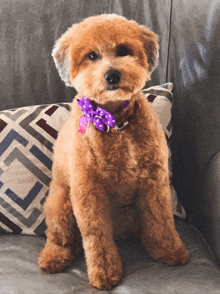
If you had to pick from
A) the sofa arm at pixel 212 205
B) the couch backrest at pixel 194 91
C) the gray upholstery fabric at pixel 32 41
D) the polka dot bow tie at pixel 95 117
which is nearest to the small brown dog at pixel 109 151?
the polka dot bow tie at pixel 95 117

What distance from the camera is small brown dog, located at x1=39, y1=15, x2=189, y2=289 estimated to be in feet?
2.94

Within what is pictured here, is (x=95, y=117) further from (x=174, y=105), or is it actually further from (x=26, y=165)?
(x=174, y=105)

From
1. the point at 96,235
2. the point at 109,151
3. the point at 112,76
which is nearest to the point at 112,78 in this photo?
the point at 112,76

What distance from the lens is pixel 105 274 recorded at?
0.95 meters

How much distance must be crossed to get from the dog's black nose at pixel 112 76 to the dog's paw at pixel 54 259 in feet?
2.08

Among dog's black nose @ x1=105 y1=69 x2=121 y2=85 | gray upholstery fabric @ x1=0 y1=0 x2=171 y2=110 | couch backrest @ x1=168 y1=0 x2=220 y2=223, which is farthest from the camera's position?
gray upholstery fabric @ x1=0 y1=0 x2=171 y2=110

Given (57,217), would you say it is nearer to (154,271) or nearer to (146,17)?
(154,271)

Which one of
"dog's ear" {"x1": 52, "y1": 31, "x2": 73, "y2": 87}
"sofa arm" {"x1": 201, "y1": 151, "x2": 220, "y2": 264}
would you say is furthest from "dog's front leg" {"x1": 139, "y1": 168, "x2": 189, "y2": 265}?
"dog's ear" {"x1": 52, "y1": 31, "x2": 73, "y2": 87}

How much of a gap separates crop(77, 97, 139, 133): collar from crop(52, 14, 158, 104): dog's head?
0.27 feet

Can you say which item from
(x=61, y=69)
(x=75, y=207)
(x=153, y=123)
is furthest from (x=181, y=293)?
(x=61, y=69)

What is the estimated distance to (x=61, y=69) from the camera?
0.97 meters

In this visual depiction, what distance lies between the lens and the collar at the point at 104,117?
3.21 ft

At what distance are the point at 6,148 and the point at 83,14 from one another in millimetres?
723

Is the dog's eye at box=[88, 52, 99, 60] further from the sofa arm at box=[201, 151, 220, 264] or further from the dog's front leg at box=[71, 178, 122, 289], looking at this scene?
the sofa arm at box=[201, 151, 220, 264]
